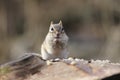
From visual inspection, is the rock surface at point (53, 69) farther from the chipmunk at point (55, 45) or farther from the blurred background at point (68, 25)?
the blurred background at point (68, 25)

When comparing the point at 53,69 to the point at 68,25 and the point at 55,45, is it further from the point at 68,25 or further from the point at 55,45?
the point at 68,25

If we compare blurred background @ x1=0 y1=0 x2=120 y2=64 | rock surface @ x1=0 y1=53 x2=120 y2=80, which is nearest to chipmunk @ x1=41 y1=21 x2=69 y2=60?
rock surface @ x1=0 y1=53 x2=120 y2=80

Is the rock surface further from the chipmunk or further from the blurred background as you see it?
the blurred background

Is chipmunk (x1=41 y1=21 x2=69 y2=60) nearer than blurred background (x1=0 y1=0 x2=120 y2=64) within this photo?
Yes

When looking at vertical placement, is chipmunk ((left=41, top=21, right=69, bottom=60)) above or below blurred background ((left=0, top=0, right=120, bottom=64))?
above

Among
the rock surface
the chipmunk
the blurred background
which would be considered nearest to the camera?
the rock surface

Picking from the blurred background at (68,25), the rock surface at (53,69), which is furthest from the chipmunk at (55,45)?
the blurred background at (68,25)

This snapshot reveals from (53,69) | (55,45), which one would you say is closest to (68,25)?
(55,45)

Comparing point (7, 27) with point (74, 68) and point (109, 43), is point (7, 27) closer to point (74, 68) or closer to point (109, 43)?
point (109, 43)

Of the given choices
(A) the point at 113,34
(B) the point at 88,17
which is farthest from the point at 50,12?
(A) the point at 113,34
